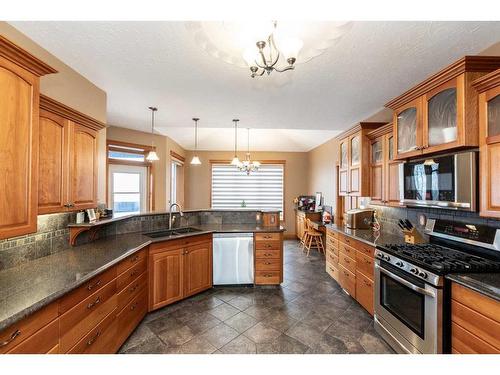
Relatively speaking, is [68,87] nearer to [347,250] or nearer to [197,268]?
[197,268]

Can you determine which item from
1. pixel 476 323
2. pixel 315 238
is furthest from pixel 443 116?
pixel 315 238

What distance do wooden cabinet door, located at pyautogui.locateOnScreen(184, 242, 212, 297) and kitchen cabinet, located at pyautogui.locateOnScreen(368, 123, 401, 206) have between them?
253 cm

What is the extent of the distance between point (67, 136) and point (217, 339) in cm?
237

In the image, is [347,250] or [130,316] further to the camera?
[347,250]

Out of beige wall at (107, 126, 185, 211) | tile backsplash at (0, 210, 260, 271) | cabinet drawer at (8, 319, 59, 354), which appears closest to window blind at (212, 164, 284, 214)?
beige wall at (107, 126, 185, 211)

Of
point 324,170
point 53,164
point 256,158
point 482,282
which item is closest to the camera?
point 482,282

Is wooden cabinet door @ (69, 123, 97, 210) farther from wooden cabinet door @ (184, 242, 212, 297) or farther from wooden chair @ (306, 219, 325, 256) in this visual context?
wooden chair @ (306, 219, 325, 256)

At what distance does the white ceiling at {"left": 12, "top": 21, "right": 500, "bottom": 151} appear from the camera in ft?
5.10

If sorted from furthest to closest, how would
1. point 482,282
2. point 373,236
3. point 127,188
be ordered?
point 127,188 → point 373,236 → point 482,282

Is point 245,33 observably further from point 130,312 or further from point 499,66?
point 130,312

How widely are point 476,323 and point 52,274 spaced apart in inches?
113

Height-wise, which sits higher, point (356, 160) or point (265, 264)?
point (356, 160)

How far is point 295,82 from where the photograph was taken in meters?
2.29

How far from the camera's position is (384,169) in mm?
2732
